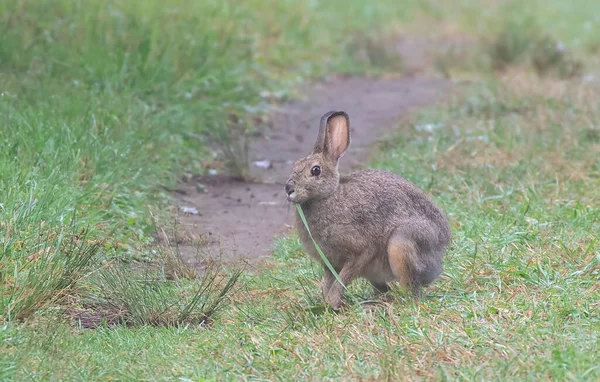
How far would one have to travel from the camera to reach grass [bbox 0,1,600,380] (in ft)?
14.7

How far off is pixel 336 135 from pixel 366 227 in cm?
58

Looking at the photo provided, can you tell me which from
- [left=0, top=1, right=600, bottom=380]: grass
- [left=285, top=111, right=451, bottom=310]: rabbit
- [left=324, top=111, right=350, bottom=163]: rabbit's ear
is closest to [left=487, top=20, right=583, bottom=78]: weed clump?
[left=0, top=1, right=600, bottom=380]: grass

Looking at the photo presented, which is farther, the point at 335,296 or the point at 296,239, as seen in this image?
the point at 296,239

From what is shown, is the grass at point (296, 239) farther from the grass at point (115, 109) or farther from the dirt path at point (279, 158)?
the dirt path at point (279, 158)

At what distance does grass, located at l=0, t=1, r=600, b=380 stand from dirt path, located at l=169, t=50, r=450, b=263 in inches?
12.4

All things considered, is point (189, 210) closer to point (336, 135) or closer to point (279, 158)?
point (279, 158)

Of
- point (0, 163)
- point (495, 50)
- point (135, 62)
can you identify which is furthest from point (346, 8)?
point (0, 163)

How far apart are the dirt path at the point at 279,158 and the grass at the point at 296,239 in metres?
0.32

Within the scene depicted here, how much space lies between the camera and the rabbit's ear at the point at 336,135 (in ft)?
18.4

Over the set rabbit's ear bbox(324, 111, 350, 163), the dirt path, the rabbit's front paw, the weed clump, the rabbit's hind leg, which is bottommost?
the dirt path

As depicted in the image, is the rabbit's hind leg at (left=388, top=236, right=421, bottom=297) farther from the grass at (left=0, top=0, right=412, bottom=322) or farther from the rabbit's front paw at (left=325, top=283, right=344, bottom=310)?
the grass at (left=0, top=0, right=412, bottom=322)

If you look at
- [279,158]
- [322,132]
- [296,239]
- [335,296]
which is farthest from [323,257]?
[279,158]

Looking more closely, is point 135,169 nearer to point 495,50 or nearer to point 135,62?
point 135,62

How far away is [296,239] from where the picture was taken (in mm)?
6828
